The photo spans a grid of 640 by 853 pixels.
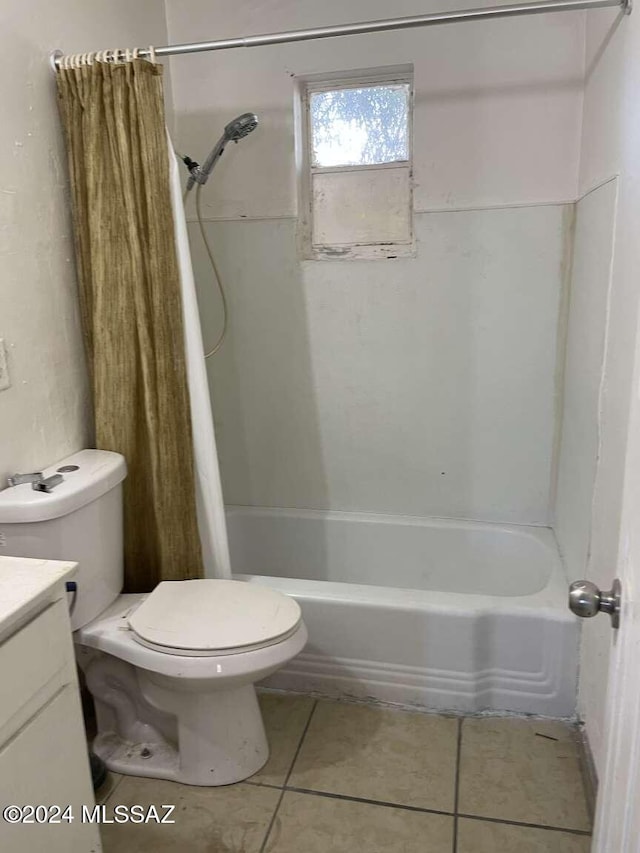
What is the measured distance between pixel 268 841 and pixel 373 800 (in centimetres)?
27

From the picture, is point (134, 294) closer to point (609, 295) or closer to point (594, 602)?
point (609, 295)

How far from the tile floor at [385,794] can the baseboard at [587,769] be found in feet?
0.05

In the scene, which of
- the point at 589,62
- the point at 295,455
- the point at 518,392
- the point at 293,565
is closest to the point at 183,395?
the point at 295,455

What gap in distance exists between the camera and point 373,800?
5.22 feet

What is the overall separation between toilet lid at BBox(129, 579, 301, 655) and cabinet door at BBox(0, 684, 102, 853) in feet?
1.09

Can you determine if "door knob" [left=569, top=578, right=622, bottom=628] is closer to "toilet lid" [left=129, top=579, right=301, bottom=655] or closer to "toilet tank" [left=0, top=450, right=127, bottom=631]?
"toilet lid" [left=129, top=579, right=301, bottom=655]

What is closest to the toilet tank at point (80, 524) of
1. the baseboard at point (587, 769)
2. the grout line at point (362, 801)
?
the grout line at point (362, 801)

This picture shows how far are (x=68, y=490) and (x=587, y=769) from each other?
147 centimetres

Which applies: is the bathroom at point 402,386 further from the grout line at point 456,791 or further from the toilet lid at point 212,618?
the toilet lid at point 212,618

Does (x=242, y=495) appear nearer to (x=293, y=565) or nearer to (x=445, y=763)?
(x=293, y=565)

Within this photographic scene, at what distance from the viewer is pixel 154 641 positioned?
150 cm

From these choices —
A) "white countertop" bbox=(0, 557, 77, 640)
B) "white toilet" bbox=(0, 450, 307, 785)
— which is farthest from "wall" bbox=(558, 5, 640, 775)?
"white countertop" bbox=(0, 557, 77, 640)

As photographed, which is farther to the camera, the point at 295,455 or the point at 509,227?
the point at 295,455

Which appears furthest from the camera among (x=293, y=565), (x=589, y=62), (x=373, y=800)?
(x=293, y=565)
